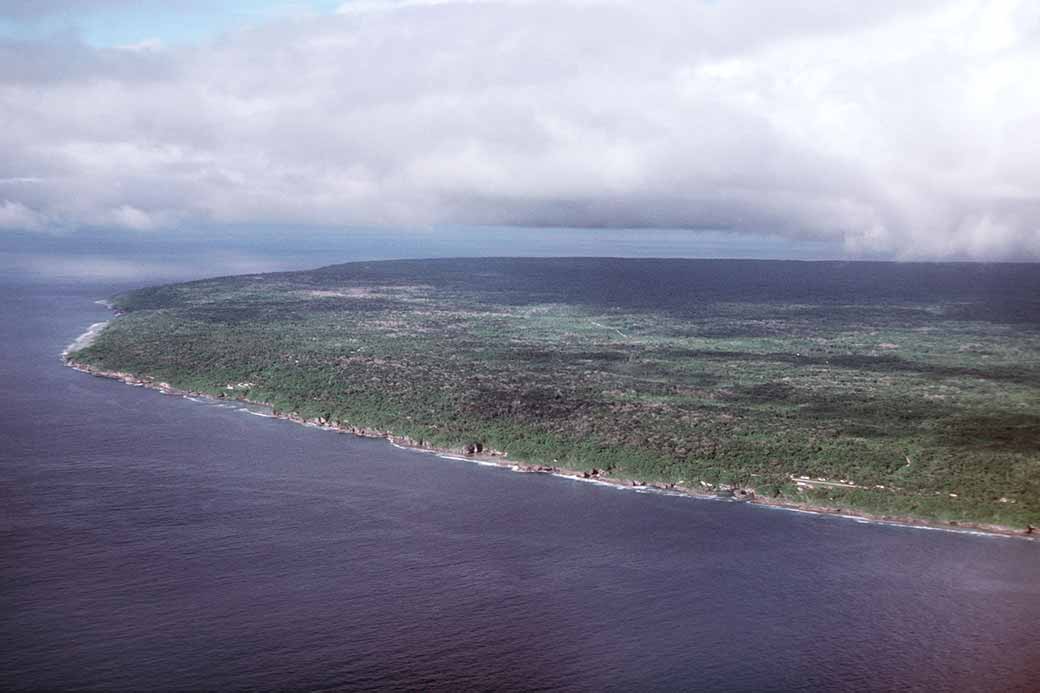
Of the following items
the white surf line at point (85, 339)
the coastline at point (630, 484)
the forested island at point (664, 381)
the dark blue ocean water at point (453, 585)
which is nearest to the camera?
the dark blue ocean water at point (453, 585)

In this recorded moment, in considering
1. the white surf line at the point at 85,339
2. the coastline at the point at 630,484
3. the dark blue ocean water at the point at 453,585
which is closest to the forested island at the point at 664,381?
the coastline at the point at 630,484

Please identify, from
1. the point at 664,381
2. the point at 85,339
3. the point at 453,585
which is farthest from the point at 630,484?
the point at 85,339

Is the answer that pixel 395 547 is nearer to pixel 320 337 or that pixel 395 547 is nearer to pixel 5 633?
pixel 5 633

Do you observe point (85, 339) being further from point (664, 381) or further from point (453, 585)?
point (453, 585)

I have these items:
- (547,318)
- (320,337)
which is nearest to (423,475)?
(320,337)

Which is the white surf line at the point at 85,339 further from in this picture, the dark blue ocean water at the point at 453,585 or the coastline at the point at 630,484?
the dark blue ocean water at the point at 453,585
